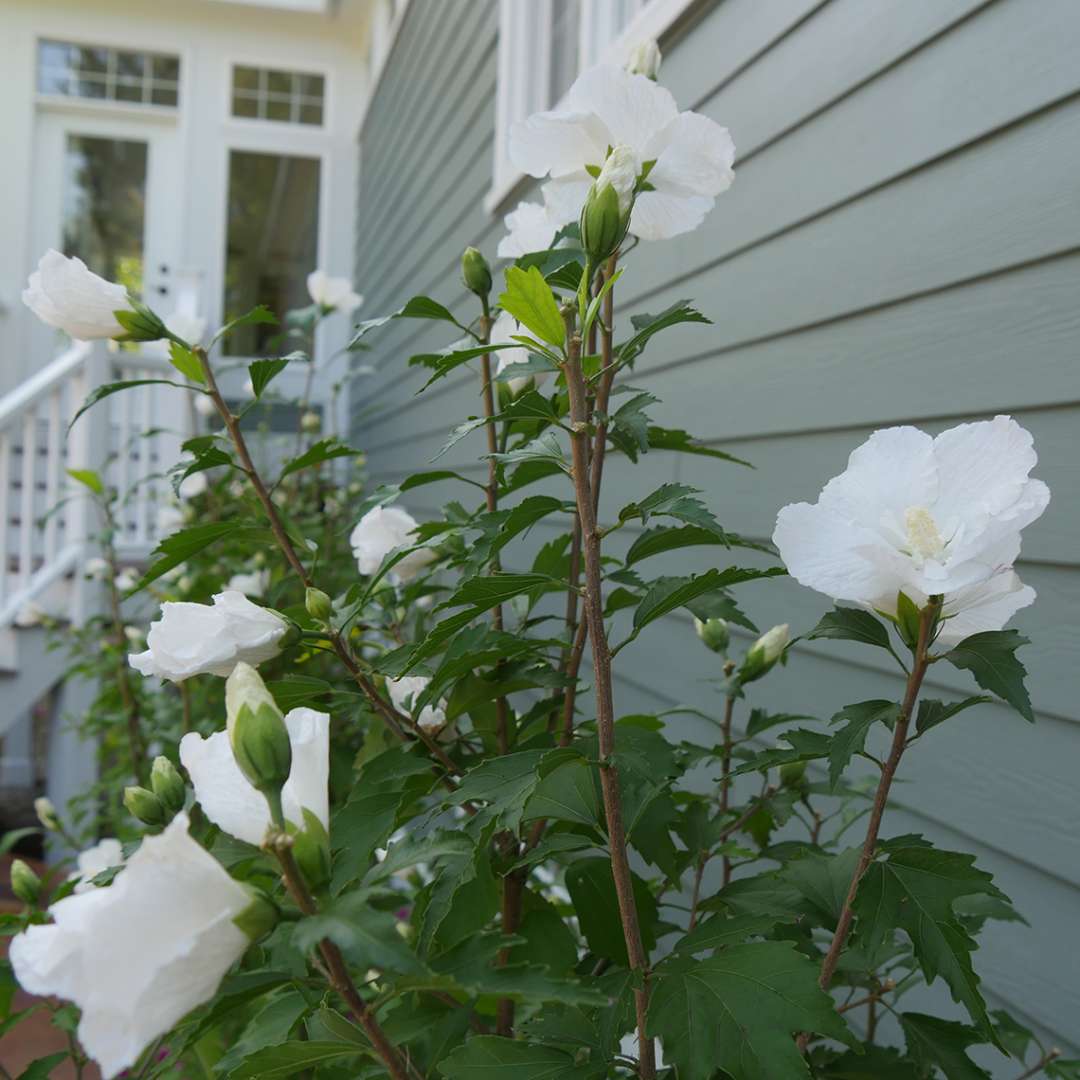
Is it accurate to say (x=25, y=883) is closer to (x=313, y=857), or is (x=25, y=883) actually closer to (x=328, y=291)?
(x=313, y=857)

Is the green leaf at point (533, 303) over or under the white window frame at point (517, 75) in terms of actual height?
under

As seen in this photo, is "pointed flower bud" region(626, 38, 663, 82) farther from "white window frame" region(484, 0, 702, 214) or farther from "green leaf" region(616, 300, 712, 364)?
"white window frame" region(484, 0, 702, 214)

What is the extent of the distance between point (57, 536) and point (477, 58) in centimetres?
245

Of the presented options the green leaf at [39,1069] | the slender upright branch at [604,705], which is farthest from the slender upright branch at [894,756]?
the green leaf at [39,1069]

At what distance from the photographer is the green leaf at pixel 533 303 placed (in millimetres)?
728

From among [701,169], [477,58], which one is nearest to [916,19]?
[701,169]

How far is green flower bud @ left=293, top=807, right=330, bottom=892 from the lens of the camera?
567 millimetres

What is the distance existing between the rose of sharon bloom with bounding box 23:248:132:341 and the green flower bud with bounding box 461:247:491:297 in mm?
333

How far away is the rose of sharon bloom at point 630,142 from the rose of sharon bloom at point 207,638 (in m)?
0.45

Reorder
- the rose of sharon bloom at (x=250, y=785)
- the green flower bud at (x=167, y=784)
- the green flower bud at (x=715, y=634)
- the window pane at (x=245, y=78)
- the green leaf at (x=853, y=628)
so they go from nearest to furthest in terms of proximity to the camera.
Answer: the rose of sharon bloom at (x=250, y=785)
the green leaf at (x=853, y=628)
the green flower bud at (x=167, y=784)
the green flower bud at (x=715, y=634)
the window pane at (x=245, y=78)

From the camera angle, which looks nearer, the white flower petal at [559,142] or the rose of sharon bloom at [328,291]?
the white flower petal at [559,142]

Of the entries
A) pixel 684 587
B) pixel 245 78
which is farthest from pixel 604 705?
pixel 245 78

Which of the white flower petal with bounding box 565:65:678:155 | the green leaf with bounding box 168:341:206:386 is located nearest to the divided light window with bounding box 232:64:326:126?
the green leaf with bounding box 168:341:206:386

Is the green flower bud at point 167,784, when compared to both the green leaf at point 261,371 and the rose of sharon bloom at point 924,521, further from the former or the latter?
the rose of sharon bloom at point 924,521
